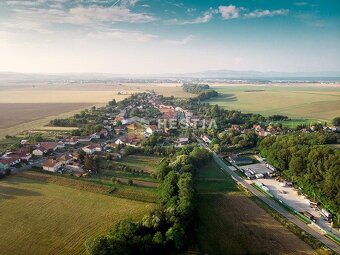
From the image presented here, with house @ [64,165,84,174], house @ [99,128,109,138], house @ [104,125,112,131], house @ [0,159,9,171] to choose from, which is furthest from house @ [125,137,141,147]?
house @ [0,159,9,171]

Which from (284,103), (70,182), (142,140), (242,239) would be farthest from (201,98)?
(242,239)

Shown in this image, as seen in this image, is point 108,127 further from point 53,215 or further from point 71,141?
point 53,215

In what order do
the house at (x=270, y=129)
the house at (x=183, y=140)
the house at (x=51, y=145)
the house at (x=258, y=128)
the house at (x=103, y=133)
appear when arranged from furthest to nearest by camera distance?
the house at (x=258, y=128)
the house at (x=270, y=129)
the house at (x=103, y=133)
the house at (x=183, y=140)
the house at (x=51, y=145)

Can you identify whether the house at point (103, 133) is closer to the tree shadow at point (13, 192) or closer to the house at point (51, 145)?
the house at point (51, 145)

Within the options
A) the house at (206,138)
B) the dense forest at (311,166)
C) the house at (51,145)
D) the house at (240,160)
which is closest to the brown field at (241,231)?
the dense forest at (311,166)

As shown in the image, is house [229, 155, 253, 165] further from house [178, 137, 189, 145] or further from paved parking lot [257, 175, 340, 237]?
house [178, 137, 189, 145]

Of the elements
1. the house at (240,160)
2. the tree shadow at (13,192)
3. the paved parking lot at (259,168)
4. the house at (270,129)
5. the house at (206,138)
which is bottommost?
the paved parking lot at (259,168)

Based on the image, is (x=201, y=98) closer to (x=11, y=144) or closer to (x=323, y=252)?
(x=11, y=144)

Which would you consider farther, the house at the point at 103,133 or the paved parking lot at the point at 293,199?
the house at the point at 103,133
